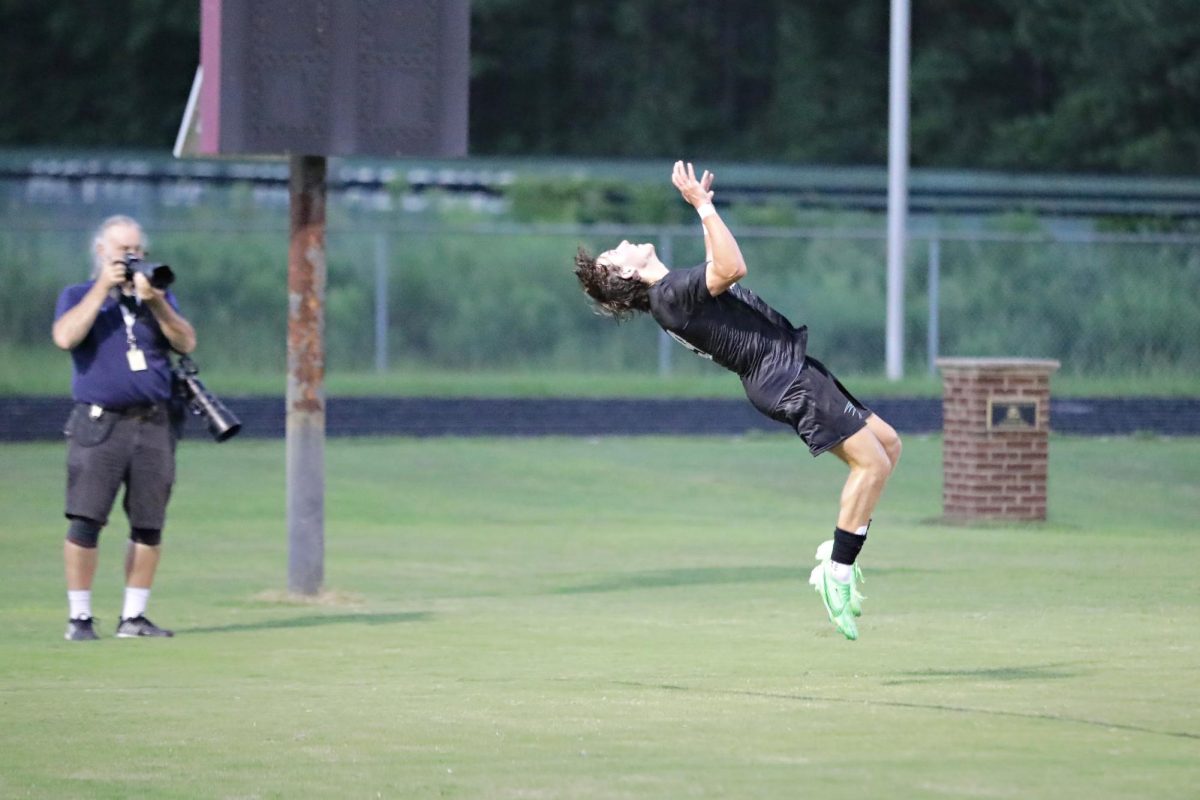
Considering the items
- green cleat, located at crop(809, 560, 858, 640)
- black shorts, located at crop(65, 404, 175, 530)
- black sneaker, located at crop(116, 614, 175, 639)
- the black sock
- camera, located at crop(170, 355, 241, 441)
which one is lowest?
black sneaker, located at crop(116, 614, 175, 639)

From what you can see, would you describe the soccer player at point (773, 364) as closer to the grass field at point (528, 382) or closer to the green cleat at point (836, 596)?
the green cleat at point (836, 596)

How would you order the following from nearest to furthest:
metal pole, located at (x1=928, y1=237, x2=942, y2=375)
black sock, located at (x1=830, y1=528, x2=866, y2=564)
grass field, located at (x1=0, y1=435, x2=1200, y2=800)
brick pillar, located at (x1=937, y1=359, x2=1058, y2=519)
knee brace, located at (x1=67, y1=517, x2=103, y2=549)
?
grass field, located at (x1=0, y1=435, x2=1200, y2=800) → black sock, located at (x1=830, y1=528, x2=866, y2=564) → knee brace, located at (x1=67, y1=517, x2=103, y2=549) → brick pillar, located at (x1=937, y1=359, x2=1058, y2=519) → metal pole, located at (x1=928, y1=237, x2=942, y2=375)

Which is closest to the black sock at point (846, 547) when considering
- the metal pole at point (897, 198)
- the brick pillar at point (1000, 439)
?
the brick pillar at point (1000, 439)

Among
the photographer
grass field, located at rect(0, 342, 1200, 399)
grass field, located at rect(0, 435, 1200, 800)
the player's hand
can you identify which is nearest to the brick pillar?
grass field, located at rect(0, 435, 1200, 800)

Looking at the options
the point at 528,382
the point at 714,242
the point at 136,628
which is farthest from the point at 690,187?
the point at 528,382

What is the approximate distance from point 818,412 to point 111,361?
3.79 m

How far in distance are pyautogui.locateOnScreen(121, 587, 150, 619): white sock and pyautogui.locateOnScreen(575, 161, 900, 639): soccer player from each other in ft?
10.5

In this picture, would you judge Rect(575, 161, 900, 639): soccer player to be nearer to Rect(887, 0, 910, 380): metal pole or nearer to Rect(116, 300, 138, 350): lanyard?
Rect(116, 300, 138, 350): lanyard

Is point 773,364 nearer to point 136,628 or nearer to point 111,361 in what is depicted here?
point 111,361

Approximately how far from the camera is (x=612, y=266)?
10.4 metres

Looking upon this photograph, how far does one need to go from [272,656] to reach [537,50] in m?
46.1

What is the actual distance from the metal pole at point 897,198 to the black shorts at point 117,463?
727 inches

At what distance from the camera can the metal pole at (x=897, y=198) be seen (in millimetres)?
29531

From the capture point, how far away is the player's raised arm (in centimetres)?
991
